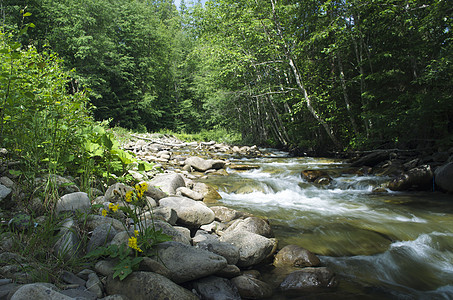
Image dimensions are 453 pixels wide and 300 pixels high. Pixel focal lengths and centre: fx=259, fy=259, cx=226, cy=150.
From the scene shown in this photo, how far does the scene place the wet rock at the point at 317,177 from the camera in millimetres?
7684

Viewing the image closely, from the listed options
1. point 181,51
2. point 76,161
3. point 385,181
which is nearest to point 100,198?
point 76,161

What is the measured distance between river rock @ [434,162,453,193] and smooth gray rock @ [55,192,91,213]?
7700 mm

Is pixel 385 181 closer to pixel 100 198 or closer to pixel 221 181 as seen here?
pixel 221 181

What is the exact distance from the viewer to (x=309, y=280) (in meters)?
2.78

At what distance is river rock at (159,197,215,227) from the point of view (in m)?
3.74

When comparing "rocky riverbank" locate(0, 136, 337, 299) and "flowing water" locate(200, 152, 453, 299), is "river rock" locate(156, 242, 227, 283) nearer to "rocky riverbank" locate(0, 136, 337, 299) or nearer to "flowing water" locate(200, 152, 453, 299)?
"rocky riverbank" locate(0, 136, 337, 299)

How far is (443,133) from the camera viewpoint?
7934 mm

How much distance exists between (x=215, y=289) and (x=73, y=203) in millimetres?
1703

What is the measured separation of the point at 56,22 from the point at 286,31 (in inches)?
776

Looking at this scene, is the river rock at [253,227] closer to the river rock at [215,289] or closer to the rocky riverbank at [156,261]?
the rocky riverbank at [156,261]

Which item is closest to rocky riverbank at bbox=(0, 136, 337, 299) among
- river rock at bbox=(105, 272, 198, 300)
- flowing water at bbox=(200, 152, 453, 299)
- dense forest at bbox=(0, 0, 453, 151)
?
river rock at bbox=(105, 272, 198, 300)

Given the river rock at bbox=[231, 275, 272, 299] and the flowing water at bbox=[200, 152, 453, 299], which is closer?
the river rock at bbox=[231, 275, 272, 299]

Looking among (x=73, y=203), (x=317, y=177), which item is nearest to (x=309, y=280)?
(x=73, y=203)

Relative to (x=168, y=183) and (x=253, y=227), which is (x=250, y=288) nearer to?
(x=253, y=227)
